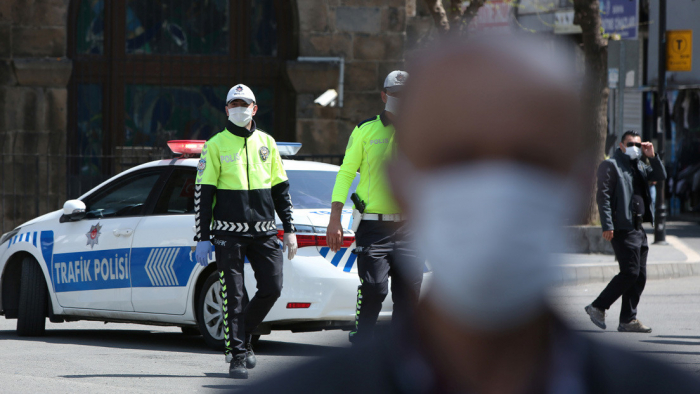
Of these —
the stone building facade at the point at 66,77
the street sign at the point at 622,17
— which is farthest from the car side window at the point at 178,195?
the street sign at the point at 622,17

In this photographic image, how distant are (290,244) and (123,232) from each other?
169cm

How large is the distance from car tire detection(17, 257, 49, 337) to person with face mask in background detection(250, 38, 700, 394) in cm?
728

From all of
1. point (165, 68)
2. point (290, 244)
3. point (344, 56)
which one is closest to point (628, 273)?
point (290, 244)

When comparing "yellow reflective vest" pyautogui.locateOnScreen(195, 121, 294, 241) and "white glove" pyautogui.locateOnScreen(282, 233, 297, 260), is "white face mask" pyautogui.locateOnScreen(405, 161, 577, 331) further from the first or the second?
"white glove" pyautogui.locateOnScreen(282, 233, 297, 260)

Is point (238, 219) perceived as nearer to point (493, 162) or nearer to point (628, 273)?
point (628, 273)

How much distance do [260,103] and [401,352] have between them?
13.5 meters

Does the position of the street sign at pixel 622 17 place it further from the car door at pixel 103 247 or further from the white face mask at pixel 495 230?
the white face mask at pixel 495 230

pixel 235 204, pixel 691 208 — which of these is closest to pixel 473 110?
pixel 235 204

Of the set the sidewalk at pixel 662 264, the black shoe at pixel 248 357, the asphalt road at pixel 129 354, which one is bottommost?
the sidewalk at pixel 662 264

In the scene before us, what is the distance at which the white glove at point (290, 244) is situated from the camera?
6203 mm

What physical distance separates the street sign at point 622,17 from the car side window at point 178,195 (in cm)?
2090

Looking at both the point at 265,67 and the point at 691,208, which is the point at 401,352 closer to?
the point at 265,67

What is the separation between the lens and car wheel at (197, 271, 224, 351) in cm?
675

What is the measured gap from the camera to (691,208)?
984 inches
